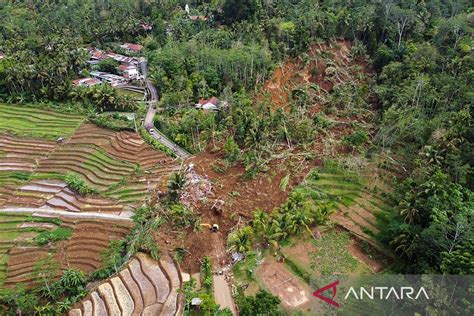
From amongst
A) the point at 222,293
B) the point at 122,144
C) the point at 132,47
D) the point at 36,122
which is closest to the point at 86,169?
the point at 122,144

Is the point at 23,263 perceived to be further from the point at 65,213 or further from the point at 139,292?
the point at 139,292

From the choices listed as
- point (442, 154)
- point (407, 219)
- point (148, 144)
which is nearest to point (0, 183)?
point (148, 144)

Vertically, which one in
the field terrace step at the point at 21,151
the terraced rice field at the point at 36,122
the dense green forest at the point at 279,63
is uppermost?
the dense green forest at the point at 279,63

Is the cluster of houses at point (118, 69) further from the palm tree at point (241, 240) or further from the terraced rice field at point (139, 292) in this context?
the palm tree at point (241, 240)

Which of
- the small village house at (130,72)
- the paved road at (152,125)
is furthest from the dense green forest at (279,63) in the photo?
the small village house at (130,72)

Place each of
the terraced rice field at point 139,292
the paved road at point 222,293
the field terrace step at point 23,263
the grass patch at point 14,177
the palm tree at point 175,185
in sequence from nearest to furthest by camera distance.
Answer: the terraced rice field at point 139,292
the paved road at point 222,293
the field terrace step at point 23,263
the palm tree at point 175,185
the grass patch at point 14,177

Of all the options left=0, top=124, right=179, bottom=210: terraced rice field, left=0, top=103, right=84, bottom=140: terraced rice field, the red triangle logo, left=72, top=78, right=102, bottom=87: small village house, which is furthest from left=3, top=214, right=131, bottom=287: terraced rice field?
left=72, top=78, right=102, bottom=87: small village house
